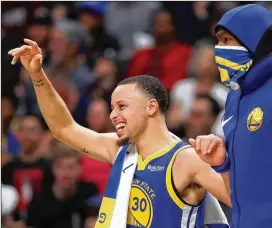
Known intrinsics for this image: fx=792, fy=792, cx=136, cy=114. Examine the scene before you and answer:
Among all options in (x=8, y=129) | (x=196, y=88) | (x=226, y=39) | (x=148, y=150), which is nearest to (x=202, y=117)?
(x=196, y=88)

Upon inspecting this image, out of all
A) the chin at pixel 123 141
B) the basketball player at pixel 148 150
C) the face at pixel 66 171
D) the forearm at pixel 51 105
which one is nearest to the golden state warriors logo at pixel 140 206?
the basketball player at pixel 148 150

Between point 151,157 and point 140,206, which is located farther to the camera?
point 151,157

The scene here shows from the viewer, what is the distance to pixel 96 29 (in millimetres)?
9898

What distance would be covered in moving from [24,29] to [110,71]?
1.80 m

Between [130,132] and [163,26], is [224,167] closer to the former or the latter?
[130,132]

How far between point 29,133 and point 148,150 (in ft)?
12.8

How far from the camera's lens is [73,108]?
8891 mm

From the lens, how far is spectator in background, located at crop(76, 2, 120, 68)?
9664 mm

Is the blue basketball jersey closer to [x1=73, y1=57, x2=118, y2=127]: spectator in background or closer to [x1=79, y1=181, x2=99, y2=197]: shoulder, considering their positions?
[x1=79, y1=181, x2=99, y2=197]: shoulder

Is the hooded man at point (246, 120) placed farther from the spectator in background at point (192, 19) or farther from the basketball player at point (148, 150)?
the spectator in background at point (192, 19)

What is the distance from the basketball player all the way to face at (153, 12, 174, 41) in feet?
14.4

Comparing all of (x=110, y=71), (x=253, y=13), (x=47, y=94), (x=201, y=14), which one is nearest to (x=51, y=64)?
(x=110, y=71)

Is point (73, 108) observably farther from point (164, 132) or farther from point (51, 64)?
point (164, 132)

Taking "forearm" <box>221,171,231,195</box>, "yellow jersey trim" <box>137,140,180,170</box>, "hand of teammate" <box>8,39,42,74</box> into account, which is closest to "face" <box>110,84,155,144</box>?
"yellow jersey trim" <box>137,140,180,170</box>
